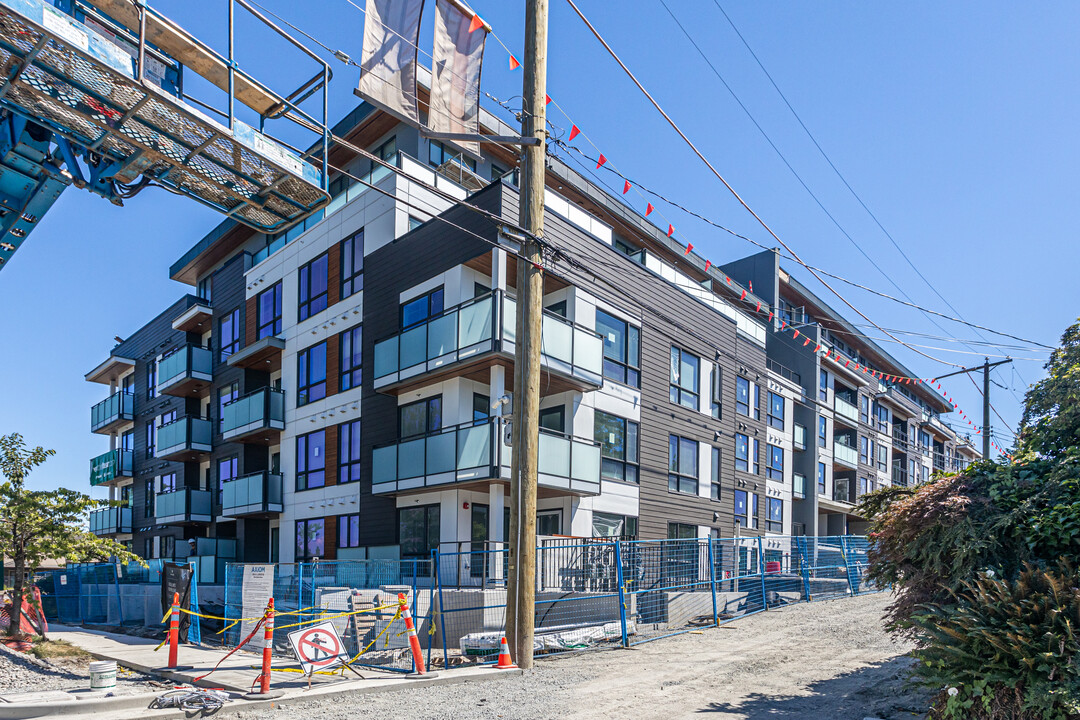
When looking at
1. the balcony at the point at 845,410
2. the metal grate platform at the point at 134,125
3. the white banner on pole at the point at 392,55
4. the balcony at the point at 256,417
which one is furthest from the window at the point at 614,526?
the balcony at the point at 845,410

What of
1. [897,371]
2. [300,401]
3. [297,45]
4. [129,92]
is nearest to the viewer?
[129,92]

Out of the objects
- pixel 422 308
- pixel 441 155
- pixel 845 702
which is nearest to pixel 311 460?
pixel 422 308

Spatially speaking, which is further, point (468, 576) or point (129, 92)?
point (468, 576)

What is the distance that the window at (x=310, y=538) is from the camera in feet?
79.8

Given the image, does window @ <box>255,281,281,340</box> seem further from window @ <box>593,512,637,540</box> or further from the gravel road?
the gravel road

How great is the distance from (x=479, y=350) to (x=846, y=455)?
29.4 m

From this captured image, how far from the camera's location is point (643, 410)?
24.1 metres

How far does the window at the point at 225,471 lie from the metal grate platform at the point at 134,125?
21865 mm

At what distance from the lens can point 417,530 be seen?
2103cm

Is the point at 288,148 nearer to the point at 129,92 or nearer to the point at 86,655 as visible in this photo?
the point at 129,92

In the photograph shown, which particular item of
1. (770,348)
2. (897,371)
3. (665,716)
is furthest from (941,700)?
(897,371)

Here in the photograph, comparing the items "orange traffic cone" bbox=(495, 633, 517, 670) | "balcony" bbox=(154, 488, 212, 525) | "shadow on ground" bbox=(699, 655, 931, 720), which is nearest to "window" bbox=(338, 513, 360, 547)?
"balcony" bbox=(154, 488, 212, 525)

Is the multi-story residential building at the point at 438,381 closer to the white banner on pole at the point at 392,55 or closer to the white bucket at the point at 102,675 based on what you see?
the white banner on pole at the point at 392,55

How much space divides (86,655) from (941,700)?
51.1ft
